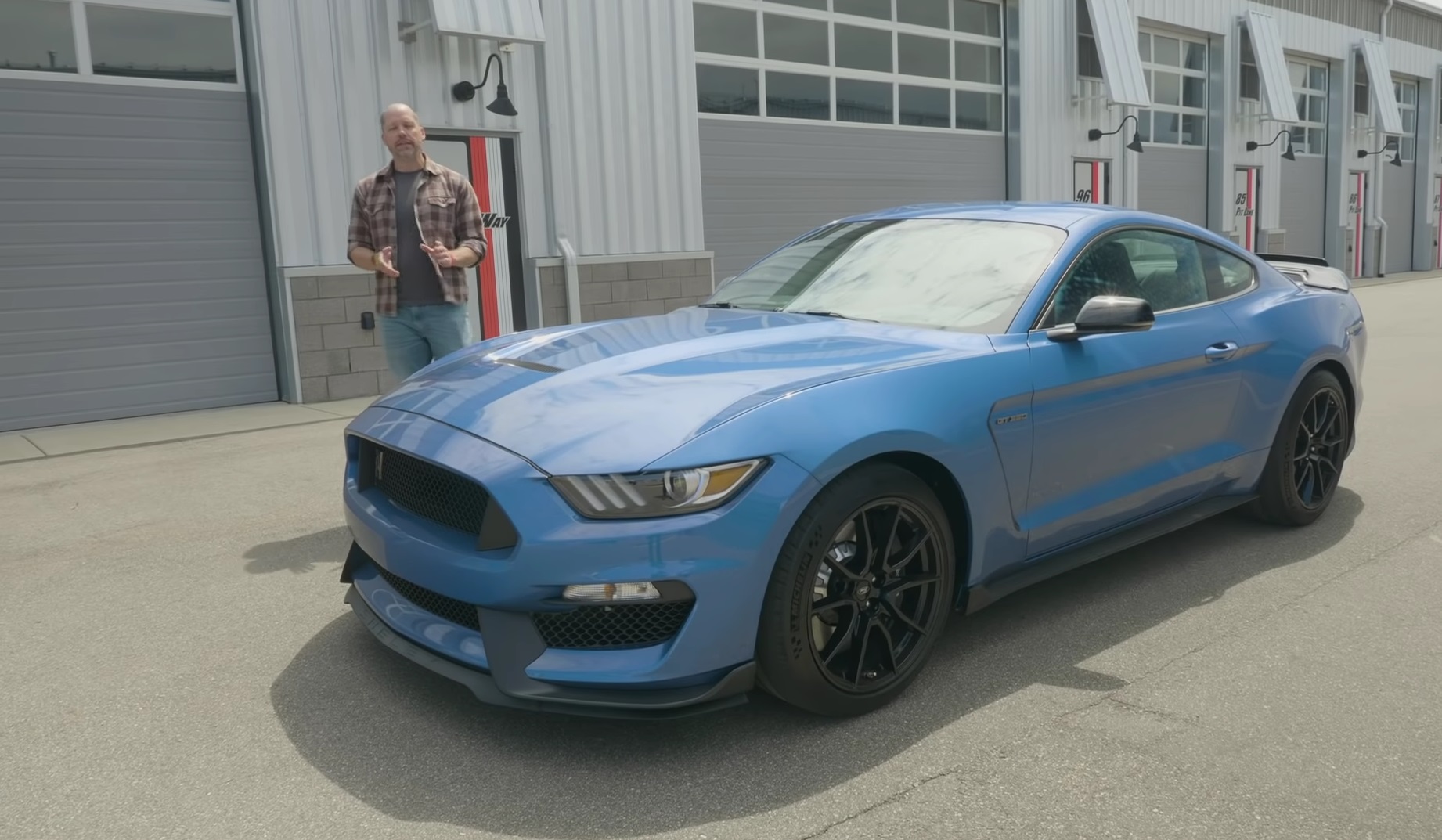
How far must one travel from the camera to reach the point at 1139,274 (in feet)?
13.6

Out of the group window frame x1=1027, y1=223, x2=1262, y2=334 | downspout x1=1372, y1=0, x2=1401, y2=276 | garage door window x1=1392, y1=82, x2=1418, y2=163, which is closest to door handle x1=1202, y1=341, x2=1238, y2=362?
window frame x1=1027, y1=223, x2=1262, y2=334

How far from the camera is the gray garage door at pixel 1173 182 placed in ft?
63.6

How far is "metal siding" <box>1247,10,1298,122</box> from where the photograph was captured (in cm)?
2109

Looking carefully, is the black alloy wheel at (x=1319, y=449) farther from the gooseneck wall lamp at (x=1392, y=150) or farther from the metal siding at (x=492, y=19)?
the gooseneck wall lamp at (x=1392, y=150)

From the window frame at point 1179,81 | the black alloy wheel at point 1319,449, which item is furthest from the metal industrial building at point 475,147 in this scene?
the black alloy wheel at point 1319,449

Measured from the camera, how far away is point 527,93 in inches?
→ 424

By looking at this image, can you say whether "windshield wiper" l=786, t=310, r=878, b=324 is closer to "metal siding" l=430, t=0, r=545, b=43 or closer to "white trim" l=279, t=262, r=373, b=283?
"white trim" l=279, t=262, r=373, b=283

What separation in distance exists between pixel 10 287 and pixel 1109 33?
15121 mm

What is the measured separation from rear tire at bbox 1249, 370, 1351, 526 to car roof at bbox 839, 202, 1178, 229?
988 millimetres

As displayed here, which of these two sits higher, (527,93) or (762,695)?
(527,93)

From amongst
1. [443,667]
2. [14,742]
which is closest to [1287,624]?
[443,667]

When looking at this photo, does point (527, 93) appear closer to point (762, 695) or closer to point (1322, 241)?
point (762, 695)

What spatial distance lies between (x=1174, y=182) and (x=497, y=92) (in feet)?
46.6

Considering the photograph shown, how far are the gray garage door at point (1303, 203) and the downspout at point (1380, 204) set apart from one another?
7.77 ft
